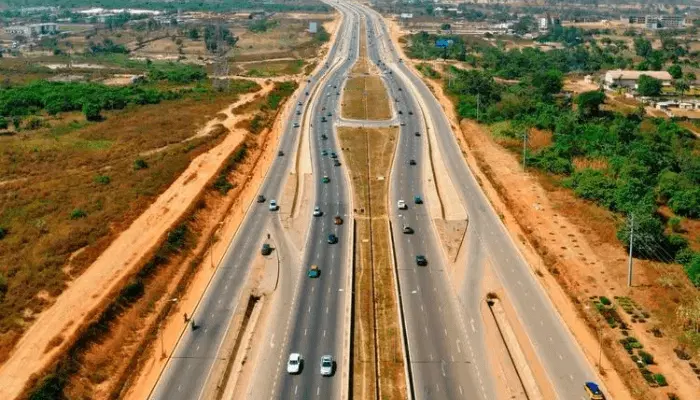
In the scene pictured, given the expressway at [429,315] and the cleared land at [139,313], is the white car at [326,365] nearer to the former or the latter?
the expressway at [429,315]

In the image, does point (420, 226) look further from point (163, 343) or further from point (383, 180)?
point (163, 343)

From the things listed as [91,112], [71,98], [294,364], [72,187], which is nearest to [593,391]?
[294,364]

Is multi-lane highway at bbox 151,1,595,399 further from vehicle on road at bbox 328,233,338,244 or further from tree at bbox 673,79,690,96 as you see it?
tree at bbox 673,79,690,96

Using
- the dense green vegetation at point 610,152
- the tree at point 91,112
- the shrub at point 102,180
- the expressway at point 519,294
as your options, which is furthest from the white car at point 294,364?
the tree at point 91,112

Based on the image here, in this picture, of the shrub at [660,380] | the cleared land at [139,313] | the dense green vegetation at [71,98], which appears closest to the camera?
the shrub at [660,380]

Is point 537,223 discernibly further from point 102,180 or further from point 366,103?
point 366,103
